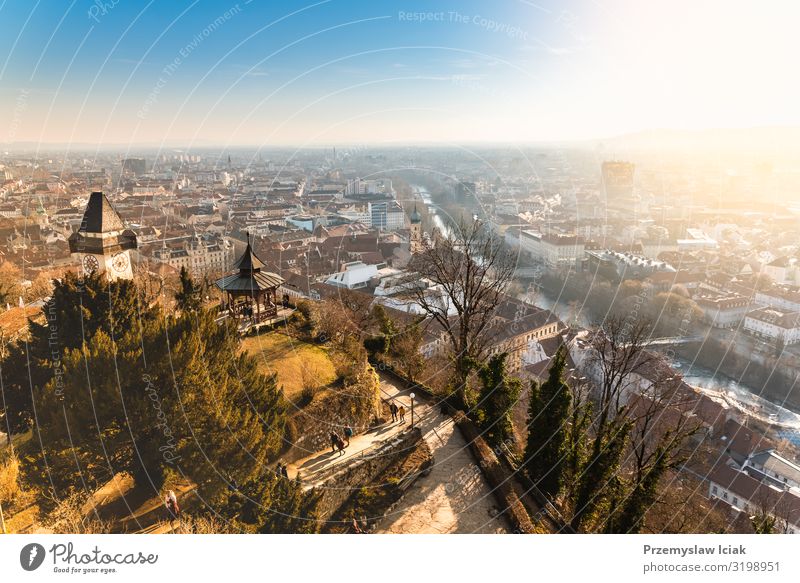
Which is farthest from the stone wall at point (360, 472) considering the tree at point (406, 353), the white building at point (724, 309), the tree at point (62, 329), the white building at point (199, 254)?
the white building at point (199, 254)

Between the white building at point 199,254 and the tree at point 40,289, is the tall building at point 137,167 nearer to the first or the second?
the white building at point 199,254

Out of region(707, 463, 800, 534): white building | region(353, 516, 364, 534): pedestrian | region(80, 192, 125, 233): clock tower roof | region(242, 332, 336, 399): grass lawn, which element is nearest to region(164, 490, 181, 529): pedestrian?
region(353, 516, 364, 534): pedestrian

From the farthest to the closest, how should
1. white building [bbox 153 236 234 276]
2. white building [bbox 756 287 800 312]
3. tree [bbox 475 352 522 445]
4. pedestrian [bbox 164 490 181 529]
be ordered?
white building [bbox 153 236 234 276], white building [bbox 756 287 800 312], tree [bbox 475 352 522 445], pedestrian [bbox 164 490 181 529]

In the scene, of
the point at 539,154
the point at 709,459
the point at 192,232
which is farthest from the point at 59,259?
the point at 709,459

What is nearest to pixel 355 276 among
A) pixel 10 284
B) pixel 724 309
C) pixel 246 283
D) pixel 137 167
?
pixel 10 284

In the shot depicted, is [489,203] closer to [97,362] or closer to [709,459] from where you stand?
[709,459]

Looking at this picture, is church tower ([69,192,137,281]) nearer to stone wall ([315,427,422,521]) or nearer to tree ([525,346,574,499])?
stone wall ([315,427,422,521])

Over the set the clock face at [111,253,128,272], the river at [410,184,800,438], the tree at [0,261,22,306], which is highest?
the clock face at [111,253,128,272]
